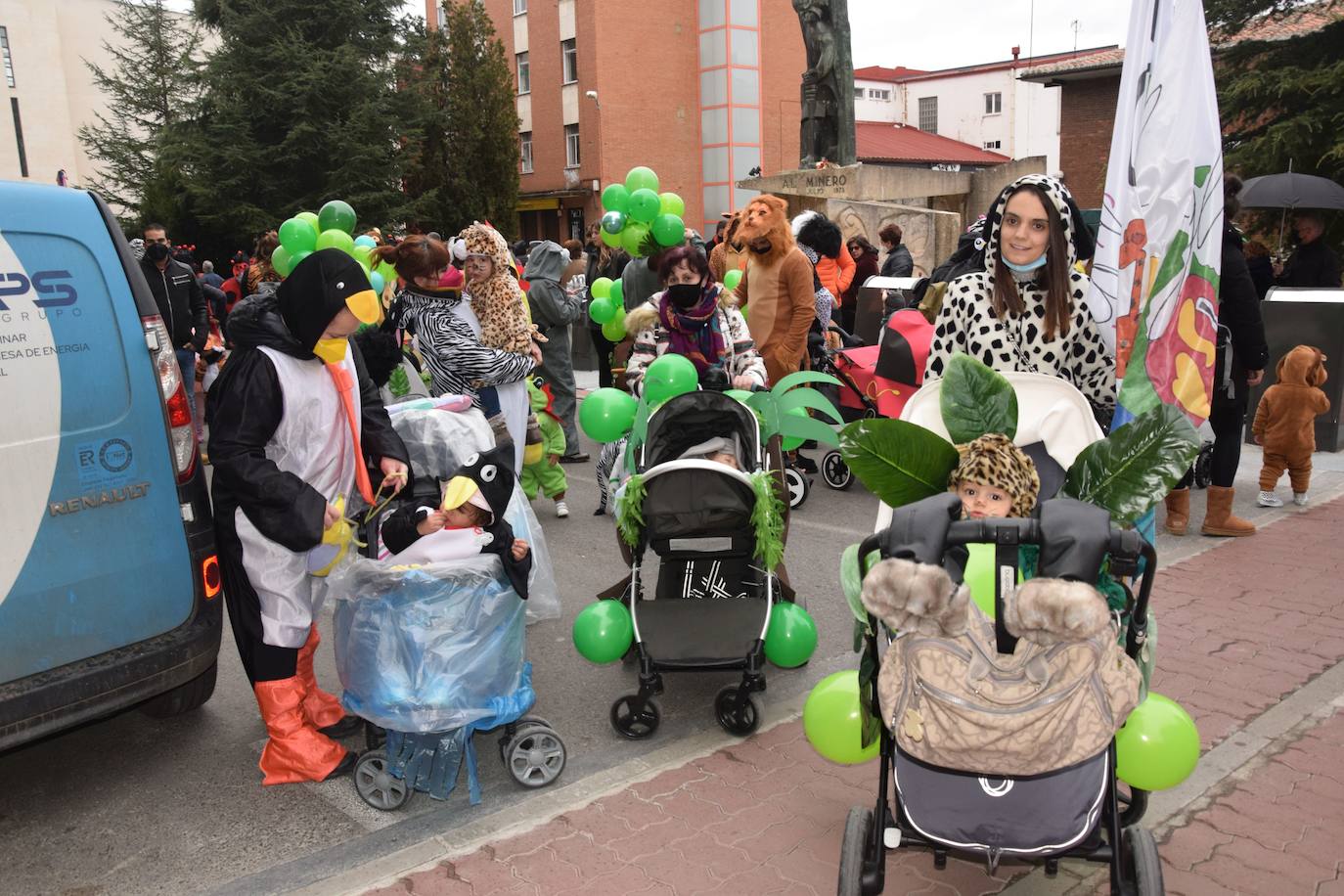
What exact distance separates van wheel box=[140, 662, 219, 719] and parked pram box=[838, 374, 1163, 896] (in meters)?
2.70

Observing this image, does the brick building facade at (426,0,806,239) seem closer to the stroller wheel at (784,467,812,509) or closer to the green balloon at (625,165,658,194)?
the green balloon at (625,165,658,194)

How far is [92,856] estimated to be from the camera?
11.0 ft

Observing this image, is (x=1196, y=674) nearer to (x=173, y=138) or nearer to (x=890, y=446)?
(x=890, y=446)

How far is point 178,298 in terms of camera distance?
1017 cm

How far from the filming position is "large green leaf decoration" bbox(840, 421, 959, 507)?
2.57m

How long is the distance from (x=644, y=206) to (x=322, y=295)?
3.72 metres

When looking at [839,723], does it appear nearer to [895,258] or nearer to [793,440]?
[793,440]

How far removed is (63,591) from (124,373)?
0.74 m

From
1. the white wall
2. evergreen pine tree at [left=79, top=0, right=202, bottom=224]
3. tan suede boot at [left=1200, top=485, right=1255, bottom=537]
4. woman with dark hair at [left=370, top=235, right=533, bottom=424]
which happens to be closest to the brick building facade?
the white wall

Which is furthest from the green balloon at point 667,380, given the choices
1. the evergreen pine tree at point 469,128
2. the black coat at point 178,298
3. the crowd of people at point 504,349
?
the evergreen pine tree at point 469,128

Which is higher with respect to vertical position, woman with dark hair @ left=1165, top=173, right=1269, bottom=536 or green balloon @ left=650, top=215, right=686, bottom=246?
green balloon @ left=650, top=215, right=686, bottom=246

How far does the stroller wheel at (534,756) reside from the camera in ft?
11.9

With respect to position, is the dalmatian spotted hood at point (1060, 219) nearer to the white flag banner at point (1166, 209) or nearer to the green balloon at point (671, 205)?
the white flag banner at point (1166, 209)

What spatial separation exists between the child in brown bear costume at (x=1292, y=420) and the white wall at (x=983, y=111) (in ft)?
148
